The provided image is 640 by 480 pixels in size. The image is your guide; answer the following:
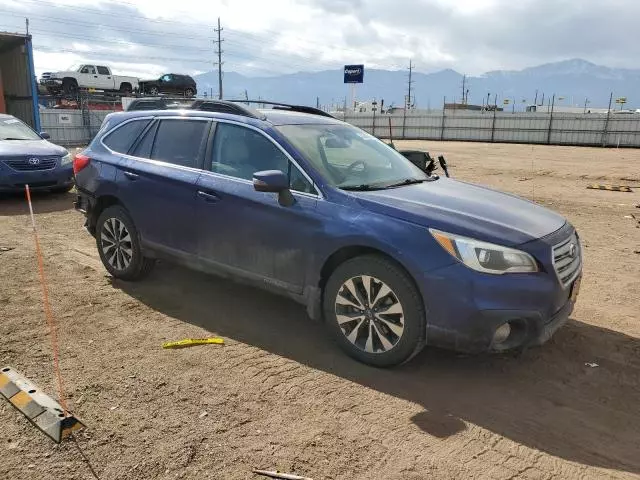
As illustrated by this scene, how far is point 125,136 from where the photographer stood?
529cm

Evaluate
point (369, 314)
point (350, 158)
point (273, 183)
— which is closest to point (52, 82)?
point (350, 158)

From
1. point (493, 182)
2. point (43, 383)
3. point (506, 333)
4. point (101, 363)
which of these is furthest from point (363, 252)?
point (493, 182)

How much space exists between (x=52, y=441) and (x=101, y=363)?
35.9 inches

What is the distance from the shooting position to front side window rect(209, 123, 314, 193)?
3.95m

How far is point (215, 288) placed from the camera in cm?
521

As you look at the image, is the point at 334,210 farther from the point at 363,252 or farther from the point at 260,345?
the point at 260,345

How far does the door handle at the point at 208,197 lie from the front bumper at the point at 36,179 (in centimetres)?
679

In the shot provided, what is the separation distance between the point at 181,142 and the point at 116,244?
1319mm

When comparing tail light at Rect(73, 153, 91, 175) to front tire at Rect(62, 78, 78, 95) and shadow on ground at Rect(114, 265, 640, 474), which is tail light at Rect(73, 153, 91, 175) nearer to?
shadow on ground at Rect(114, 265, 640, 474)

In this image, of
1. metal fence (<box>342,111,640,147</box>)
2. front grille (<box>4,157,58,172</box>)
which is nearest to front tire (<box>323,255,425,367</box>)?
front grille (<box>4,157,58,172</box>)

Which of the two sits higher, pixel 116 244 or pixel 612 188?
pixel 116 244

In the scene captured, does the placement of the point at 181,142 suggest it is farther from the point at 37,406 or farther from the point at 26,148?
the point at 26,148

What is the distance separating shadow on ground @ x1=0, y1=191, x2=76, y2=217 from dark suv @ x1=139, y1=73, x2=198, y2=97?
2536 cm

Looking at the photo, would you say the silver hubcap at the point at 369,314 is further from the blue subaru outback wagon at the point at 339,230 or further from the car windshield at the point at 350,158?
the car windshield at the point at 350,158
